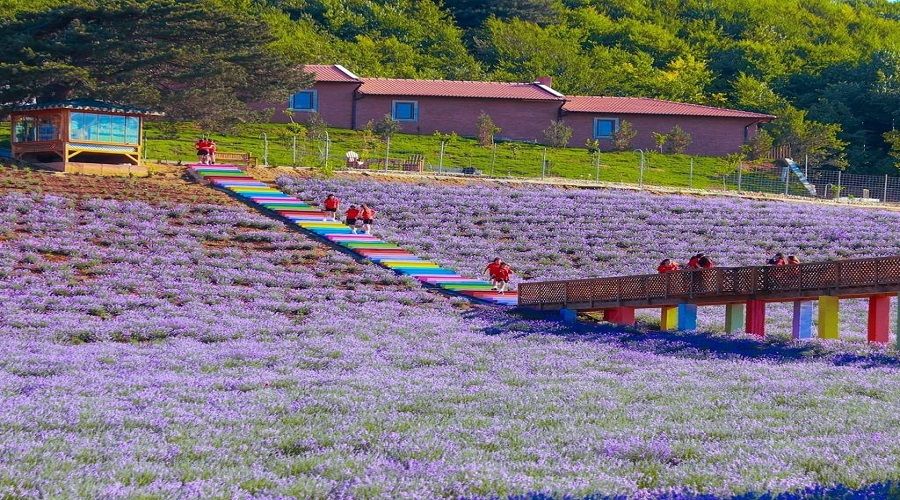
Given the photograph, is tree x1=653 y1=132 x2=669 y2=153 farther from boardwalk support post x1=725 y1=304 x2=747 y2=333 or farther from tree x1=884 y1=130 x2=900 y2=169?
boardwalk support post x1=725 y1=304 x2=747 y2=333

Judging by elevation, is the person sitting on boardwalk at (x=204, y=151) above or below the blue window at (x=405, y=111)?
below

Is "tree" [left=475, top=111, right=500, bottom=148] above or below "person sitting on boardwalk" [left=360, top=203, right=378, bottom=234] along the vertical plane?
above

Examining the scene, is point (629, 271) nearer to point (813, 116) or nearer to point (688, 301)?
point (688, 301)

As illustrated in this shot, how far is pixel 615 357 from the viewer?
26.5m

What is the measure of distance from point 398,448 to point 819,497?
5.10 m

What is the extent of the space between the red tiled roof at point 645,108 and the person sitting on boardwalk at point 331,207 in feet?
98.3

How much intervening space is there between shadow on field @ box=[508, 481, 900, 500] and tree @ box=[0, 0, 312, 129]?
38.1 meters

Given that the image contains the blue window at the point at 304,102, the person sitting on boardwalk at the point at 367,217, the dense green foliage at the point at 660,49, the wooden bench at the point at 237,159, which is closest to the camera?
the person sitting on boardwalk at the point at 367,217

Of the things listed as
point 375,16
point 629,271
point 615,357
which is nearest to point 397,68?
point 375,16

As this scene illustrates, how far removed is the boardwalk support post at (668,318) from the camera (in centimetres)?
3247

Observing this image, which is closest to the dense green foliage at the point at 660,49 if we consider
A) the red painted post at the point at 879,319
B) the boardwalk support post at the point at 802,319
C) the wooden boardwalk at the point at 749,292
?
the wooden boardwalk at the point at 749,292

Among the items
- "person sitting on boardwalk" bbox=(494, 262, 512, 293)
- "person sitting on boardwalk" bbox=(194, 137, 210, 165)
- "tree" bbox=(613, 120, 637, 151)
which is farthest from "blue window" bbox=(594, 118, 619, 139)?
"person sitting on boardwalk" bbox=(494, 262, 512, 293)

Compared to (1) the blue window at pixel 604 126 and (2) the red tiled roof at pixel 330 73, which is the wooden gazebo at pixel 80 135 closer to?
(2) the red tiled roof at pixel 330 73

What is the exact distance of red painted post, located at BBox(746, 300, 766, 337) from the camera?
30147 mm
